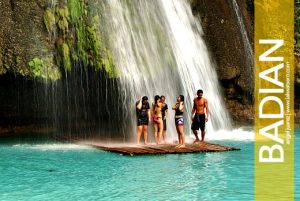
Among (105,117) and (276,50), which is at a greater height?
(276,50)

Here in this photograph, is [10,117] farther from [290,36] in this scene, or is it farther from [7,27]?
[290,36]

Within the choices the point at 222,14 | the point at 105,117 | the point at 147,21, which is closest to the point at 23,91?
the point at 105,117

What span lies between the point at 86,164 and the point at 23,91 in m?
10.6

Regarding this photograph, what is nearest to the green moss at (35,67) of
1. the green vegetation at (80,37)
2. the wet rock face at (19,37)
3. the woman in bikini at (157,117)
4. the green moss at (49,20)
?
the wet rock face at (19,37)

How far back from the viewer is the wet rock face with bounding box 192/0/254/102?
28.4 metres

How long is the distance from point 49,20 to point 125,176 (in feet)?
37.1

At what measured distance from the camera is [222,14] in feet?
96.5

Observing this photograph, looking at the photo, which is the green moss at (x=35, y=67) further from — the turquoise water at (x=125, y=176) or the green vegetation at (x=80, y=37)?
the turquoise water at (x=125, y=176)

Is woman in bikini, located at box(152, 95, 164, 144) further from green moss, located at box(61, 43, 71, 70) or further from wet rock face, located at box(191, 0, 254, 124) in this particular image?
wet rock face, located at box(191, 0, 254, 124)

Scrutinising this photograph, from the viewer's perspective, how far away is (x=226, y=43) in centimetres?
2889

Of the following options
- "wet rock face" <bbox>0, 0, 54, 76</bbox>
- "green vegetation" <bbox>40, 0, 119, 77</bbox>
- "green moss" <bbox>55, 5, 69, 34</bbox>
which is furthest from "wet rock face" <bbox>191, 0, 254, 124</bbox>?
"wet rock face" <bbox>0, 0, 54, 76</bbox>

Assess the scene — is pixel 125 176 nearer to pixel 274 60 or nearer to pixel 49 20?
pixel 49 20

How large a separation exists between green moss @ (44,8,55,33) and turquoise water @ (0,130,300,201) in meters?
6.58

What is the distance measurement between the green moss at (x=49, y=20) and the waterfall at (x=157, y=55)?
2.01 metres
